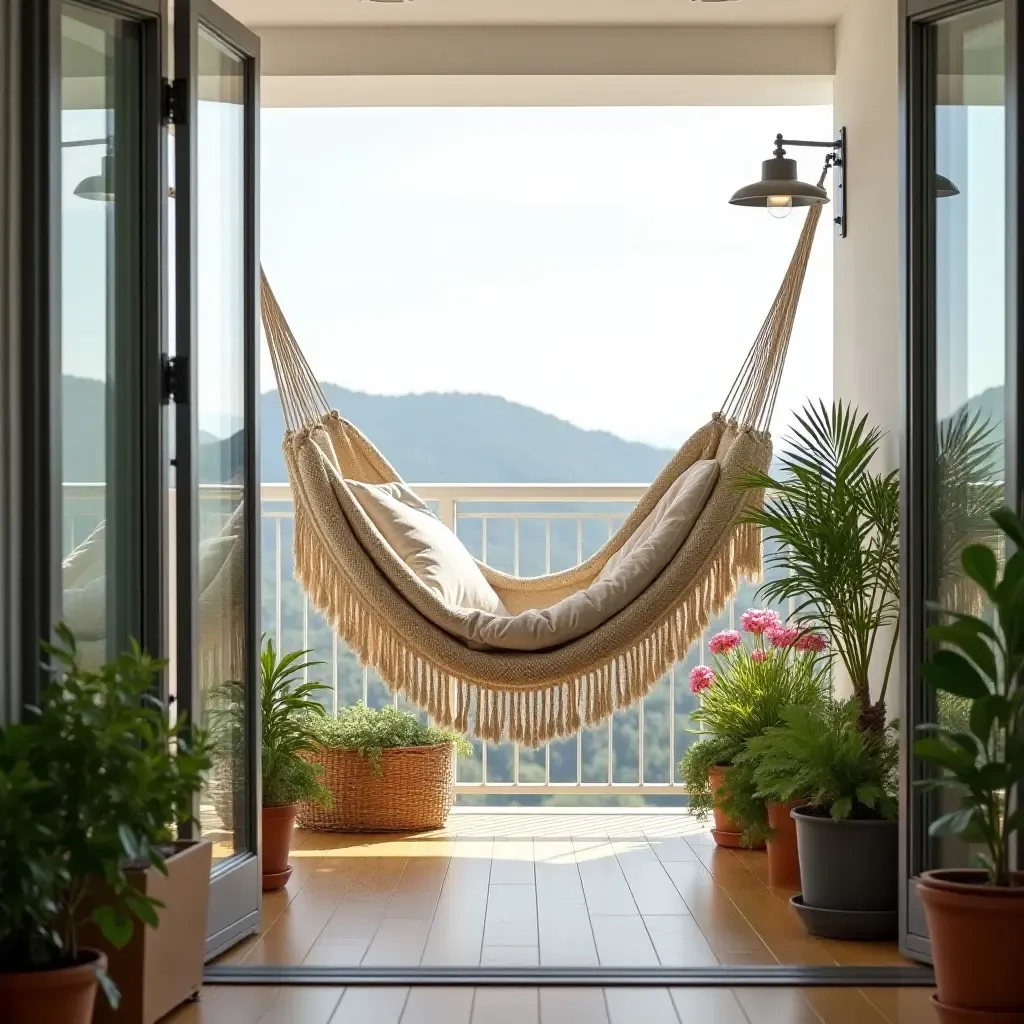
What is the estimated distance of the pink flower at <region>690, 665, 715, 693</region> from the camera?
12.1ft

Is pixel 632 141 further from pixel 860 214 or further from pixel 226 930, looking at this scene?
pixel 226 930

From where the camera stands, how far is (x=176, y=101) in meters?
2.58

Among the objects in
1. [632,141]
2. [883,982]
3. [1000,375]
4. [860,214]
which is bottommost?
[883,982]

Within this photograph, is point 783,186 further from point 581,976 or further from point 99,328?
point 581,976

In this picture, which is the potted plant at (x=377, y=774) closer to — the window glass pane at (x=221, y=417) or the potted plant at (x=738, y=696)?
the potted plant at (x=738, y=696)

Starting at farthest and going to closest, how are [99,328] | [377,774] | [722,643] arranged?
[377,774] < [722,643] < [99,328]

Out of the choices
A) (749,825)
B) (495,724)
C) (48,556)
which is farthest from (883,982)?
(48,556)

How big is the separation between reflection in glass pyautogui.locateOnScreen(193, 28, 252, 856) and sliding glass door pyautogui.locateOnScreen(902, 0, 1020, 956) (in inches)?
51.2

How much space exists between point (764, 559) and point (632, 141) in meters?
8.71

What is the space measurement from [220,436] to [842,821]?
1.43m

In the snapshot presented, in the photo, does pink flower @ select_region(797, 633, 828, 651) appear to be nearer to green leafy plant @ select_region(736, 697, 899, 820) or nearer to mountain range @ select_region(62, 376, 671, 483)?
green leafy plant @ select_region(736, 697, 899, 820)

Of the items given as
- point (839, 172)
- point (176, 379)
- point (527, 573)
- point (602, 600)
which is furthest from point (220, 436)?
point (527, 573)

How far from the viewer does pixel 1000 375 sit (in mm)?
2531

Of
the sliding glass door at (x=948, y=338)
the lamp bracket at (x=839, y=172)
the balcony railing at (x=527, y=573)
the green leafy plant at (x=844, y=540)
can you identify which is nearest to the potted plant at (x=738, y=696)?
the balcony railing at (x=527, y=573)
